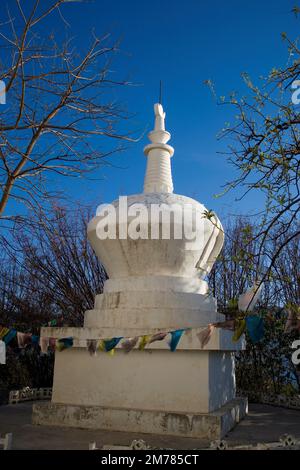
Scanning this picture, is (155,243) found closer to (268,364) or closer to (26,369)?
(268,364)

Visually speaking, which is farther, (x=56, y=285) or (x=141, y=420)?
(x=56, y=285)

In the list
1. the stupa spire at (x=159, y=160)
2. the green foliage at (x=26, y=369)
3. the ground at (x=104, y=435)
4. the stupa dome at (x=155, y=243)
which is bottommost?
the ground at (x=104, y=435)

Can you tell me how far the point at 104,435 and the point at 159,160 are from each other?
17.0 feet

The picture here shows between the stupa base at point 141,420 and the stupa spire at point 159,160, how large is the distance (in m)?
4.08

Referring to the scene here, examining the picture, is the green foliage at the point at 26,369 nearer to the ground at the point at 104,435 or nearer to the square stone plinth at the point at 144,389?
the ground at the point at 104,435

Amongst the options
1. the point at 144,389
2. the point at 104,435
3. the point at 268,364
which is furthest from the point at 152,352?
the point at 268,364

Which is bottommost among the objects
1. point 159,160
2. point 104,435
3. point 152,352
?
point 104,435

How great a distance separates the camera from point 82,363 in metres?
6.75

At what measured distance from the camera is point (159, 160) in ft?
28.2

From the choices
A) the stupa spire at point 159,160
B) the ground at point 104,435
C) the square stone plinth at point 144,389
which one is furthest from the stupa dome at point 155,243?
the ground at point 104,435

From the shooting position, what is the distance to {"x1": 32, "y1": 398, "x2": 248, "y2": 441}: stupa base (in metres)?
5.66

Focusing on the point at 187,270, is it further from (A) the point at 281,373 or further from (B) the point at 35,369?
(B) the point at 35,369

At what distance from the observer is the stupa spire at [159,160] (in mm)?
8372
